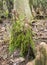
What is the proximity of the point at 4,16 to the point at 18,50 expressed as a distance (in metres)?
8.31

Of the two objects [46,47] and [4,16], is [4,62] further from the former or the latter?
[4,16]

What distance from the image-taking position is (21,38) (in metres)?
5.09

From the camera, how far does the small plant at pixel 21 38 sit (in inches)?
193

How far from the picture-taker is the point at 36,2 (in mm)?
15859

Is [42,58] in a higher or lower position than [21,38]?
higher

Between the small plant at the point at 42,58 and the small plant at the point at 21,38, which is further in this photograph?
the small plant at the point at 21,38

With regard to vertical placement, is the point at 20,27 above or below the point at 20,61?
above

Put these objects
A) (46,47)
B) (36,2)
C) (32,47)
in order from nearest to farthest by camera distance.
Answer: (46,47), (32,47), (36,2)

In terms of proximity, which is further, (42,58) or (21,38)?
(21,38)

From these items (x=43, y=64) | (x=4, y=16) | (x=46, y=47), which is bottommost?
(x=4, y=16)

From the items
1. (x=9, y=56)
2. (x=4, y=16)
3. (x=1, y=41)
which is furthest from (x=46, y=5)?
(x=9, y=56)

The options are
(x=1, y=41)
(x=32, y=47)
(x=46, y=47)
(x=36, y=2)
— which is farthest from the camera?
(x=36, y=2)

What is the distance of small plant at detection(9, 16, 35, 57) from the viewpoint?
16.1 ft

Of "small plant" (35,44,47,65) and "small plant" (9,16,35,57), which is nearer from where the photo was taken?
"small plant" (35,44,47,65)
